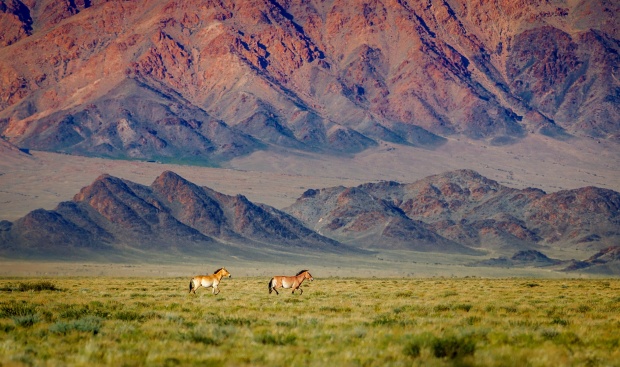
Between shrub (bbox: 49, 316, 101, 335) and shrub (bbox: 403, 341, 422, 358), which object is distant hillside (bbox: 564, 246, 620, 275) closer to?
shrub (bbox: 49, 316, 101, 335)

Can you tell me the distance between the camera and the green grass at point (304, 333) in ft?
60.5

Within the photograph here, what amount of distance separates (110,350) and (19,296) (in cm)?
1805

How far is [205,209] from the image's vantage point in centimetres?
19900

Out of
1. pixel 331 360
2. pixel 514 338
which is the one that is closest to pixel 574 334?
pixel 514 338

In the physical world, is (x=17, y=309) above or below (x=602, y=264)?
below

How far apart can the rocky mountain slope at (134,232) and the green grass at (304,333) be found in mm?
130769

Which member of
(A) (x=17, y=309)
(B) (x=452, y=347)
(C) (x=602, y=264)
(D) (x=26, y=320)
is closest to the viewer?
(B) (x=452, y=347)

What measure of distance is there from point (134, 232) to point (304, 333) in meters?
158

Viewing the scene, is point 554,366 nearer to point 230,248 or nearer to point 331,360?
point 331,360

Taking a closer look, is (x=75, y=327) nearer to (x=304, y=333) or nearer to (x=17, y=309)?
(x=304, y=333)

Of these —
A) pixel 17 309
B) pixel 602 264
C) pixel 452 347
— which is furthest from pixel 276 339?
pixel 602 264

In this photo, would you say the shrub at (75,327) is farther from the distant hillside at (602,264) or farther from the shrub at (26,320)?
the distant hillside at (602,264)

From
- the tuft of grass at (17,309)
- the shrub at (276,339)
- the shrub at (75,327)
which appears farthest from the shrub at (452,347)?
the tuft of grass at (17,309)

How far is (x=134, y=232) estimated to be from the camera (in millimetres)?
176500
